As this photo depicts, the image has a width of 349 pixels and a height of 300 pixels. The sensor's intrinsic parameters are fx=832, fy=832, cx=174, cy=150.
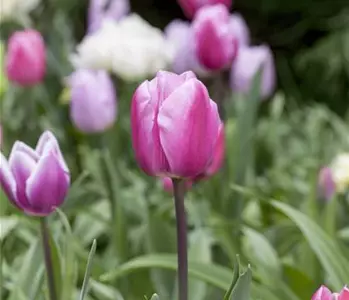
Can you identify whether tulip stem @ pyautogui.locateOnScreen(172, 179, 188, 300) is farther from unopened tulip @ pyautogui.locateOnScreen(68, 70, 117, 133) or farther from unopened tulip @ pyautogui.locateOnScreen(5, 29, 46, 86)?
unopened tulip @ pyautogui.locateOnScreen(5, 29, 46, 86)

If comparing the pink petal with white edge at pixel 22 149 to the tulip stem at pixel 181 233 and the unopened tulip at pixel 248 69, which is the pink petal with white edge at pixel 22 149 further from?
the unopened tulip at pixel 248 69

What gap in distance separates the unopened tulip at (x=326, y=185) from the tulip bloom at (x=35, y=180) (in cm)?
51

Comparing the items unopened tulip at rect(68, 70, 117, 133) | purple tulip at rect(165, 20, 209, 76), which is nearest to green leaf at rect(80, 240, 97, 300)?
unopened tulip at rect(68, 70, 117, 133)

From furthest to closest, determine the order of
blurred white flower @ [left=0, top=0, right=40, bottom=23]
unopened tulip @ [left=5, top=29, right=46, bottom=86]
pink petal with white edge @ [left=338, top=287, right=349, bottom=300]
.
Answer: blurred white flower @ [left=0, top=0, right=40, bottom=23] < unopened tulip @ [left=5, top=29, right=46, bottom=86] < pink petal with white edge @ [left=338, top=287, right=349, bottom=300]

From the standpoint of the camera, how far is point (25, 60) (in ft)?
4.48

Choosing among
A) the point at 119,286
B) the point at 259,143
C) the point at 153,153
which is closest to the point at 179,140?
the point at 153,153

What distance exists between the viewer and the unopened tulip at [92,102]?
4.12ft

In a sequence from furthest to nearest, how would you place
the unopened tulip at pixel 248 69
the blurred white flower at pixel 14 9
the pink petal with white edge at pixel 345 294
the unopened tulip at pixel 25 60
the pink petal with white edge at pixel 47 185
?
the blurred white flower at pixel 14 9 → the unopened tulip at pixel 248 69 → the unopened tulip at pixel 25 60 → the pink petal with white edge at pixel 47 185 → the pink petal with white edge at pixel 345 294

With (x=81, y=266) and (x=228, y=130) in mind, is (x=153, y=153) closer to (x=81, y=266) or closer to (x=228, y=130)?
(x=81, y=266)

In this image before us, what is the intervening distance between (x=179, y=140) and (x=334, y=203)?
0.52 meters

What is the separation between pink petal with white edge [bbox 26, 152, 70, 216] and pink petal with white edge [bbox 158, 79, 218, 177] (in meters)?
0.11

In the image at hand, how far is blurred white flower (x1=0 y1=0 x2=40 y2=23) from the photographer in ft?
5.44

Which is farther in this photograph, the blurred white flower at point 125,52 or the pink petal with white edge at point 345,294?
the blurred white flower at point 125,52

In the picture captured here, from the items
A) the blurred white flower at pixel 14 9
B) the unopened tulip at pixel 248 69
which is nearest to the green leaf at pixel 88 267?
the unopened tulip at pixel 248 69
